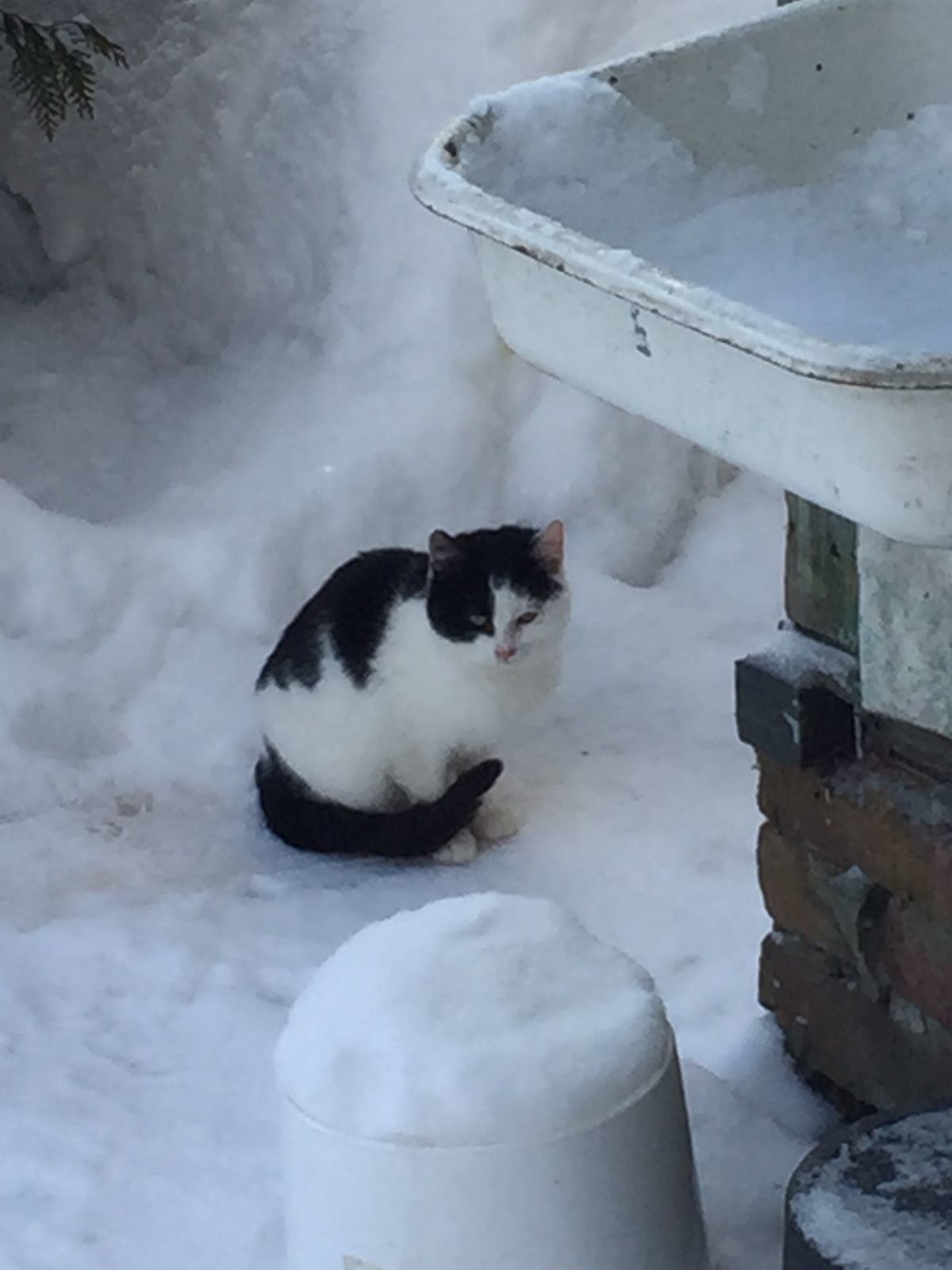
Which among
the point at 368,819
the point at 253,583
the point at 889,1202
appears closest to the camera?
the point at 889,1202

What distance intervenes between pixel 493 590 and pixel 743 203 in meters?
0.87

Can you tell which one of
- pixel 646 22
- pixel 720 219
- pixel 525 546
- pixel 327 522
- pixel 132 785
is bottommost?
pixel 132 785

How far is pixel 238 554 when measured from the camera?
268cm

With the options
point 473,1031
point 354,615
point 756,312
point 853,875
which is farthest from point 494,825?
point 756,312

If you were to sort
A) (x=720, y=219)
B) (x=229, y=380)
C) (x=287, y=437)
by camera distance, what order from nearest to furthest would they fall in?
(x=720, y=219) → (x=287, y=437) → (x=229, y=380)

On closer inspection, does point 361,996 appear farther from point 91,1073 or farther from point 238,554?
point 238,554

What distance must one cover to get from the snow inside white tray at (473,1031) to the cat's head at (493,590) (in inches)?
27.2

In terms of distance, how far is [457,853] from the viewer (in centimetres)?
225

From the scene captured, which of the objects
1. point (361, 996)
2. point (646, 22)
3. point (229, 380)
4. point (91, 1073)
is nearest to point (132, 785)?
point (91, 1073)

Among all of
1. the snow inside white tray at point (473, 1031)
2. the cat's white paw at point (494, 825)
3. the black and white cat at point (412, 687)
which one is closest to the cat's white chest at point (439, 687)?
the black and white cat at point (412, 687)

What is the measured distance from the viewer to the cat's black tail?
2.24 meters

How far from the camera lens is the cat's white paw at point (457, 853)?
2254mm

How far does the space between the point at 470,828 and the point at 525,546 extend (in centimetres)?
37

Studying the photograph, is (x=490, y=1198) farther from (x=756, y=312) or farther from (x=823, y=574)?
(x=756, y=312)
